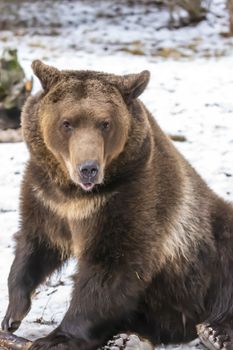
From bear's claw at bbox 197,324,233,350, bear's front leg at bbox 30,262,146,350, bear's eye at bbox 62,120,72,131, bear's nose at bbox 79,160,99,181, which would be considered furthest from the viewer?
bear's claw at bbox 197,324,233,350

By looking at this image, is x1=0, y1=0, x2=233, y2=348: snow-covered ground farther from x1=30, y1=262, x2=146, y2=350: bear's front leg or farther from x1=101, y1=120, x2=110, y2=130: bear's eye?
x1=101, y1=120, x2=110, y2=130: bear's eye

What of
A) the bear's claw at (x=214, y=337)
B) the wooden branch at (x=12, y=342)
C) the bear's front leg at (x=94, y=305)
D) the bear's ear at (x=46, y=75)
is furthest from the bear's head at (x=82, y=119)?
the bear's claw at (x=214, y=337)

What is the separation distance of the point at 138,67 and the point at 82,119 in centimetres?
828

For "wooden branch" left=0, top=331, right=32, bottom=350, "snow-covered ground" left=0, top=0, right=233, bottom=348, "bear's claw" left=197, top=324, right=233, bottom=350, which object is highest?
"wooden branch" left=0, top=331, right=32, bottom=350

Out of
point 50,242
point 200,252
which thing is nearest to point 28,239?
point 50,242

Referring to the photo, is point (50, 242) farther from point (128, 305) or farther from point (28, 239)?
point (128, 305)

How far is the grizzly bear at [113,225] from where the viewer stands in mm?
4289

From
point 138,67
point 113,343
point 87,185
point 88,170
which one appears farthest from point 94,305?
point 138,67

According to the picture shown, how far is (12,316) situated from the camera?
4.77 m

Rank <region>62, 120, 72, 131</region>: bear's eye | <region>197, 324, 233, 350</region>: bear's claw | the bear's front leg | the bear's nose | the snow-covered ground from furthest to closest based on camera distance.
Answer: the snow-covered ground < <region>197, 324, 233, 350</region>: bear's claw < the bear's front leg < <region>62, 120, 72, 131</region>: bear's eye < the bear's nose

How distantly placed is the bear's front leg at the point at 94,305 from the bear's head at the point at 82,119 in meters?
0.53

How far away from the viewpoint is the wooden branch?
4.47 metres

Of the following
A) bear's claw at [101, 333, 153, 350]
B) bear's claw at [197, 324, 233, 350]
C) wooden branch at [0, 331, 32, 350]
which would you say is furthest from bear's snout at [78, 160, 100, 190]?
bear's claw at [197, 324, 233, 350]

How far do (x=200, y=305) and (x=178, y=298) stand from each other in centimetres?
17
